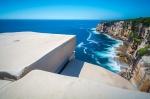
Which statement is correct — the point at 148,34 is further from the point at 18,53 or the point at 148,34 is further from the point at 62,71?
the point at 18,53

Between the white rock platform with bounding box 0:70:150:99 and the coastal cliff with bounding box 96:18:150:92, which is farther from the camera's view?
the coastal cliff with bounding box 96:18:150:92

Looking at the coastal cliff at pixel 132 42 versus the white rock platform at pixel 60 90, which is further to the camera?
the coastal cliff at pixel 132 42

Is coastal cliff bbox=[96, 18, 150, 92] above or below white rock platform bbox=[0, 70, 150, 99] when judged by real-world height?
below

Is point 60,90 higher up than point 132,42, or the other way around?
point 60,90

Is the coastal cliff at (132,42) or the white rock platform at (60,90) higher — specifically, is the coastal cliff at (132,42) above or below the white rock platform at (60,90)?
below

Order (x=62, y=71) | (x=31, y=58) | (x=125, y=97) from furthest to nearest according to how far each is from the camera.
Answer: (x=62, y=71) → (x=31, y=58) → (x=125, y=97)

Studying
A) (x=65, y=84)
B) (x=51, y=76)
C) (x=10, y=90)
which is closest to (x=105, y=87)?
(x=65, y=84)

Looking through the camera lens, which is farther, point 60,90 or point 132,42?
point 132,42

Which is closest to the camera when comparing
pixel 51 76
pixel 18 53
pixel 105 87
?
pixel 105 87
